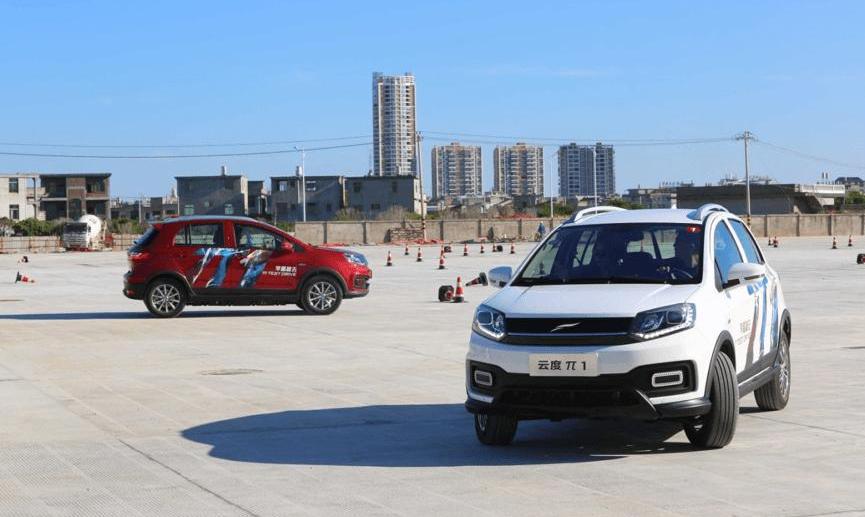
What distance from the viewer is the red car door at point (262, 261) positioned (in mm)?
23219

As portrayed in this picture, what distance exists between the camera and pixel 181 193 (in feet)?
465

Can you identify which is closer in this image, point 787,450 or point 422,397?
point 787,450

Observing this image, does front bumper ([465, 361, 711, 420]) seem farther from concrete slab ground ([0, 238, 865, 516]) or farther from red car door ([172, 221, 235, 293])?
red car door ([172, 221, 235, 293])

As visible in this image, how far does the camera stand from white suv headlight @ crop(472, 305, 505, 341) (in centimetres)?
921

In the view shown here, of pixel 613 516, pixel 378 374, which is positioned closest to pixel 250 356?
pixel 378 374

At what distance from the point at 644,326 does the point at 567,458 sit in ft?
3.68

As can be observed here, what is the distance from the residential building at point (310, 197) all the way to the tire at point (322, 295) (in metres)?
118

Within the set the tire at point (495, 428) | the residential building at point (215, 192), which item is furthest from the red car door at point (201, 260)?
the residential building at point (215, 192)

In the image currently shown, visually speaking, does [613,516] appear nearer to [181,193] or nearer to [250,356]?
[250,356]

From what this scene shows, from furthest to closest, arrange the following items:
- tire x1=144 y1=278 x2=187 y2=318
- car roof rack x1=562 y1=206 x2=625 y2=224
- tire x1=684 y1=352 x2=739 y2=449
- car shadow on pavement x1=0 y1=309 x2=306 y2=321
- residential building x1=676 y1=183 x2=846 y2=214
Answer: residential building x1=676 y1=183 x2=846 y2=214
car shadow on pavement x1=0 y1=309 x2=306 y2=321
tire x1=144 y1=278 x2=187 y2=318
car roof rack x1=562 y1=206 x2=625 y2=224
tire x1=684 y1=352 x2=739 y2=449

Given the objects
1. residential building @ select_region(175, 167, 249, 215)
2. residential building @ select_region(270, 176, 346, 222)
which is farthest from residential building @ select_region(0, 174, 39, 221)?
residential building @ select_region(270, 176, 346, 222)

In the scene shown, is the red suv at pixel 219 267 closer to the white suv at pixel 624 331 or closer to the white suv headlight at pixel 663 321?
the white suv at pixel 624 331

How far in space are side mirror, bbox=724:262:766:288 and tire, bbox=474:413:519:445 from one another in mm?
1932

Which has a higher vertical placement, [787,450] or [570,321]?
[570,321]
